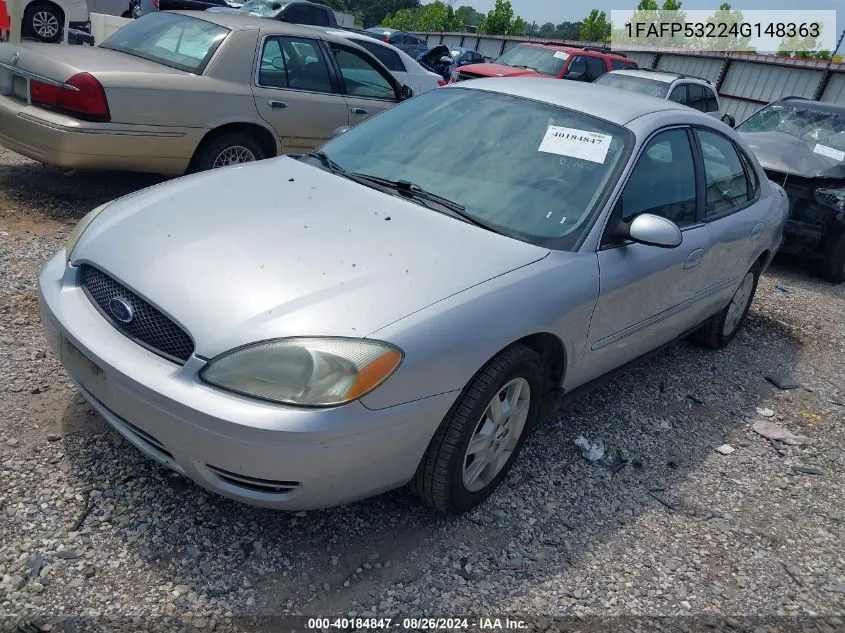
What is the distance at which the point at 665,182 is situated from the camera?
3.72 meters

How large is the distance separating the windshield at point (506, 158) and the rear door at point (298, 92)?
99.5 inches

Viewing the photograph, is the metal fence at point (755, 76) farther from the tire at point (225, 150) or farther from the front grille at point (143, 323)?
the front grille at point (143, 323)

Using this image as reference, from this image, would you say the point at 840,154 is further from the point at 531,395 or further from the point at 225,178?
the point at 225,178

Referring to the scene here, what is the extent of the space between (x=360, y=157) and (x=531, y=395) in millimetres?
1533

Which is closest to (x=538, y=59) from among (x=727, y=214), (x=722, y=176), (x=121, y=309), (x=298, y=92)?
(x=298, y=92)

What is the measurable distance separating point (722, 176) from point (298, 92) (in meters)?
3.77

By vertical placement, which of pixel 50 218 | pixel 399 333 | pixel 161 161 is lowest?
pixel 50 218

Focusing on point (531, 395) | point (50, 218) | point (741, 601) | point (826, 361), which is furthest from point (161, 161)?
point (826, 361)

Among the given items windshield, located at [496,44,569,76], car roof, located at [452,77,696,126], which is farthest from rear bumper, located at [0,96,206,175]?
windshield, located at [496,44,569,76]

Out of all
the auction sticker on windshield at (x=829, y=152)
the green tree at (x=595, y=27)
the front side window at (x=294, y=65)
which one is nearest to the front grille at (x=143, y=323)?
the front side window at (x=294, y=65)

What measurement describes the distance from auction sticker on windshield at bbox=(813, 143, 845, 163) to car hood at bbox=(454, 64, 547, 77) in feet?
22.5

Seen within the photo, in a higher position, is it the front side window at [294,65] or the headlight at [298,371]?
the front side window at [294,65]

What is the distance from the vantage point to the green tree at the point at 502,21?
4112 cm

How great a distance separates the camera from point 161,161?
5.74 meters
